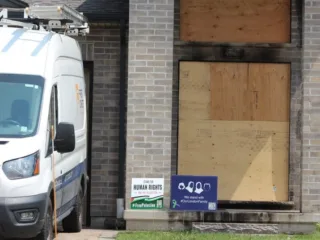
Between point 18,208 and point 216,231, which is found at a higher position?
point 18,208

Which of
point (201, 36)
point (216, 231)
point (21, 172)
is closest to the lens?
point (21, 172)

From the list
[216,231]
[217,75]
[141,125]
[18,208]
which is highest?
[217,75]

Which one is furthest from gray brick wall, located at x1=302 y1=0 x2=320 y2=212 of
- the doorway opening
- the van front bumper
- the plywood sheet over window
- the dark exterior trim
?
the van front bumper

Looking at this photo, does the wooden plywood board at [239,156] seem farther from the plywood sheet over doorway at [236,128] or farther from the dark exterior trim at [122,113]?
the dark exterior trim at [122,113]

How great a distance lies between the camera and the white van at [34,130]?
28.9 feet

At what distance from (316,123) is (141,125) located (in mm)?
2724

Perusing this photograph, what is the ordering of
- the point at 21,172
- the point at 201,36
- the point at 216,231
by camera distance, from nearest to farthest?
the point at 21,172
the point at 216,231
the point at 201,36

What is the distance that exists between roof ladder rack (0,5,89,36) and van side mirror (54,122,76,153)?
198cm

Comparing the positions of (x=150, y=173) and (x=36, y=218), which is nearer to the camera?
(x=36, y=218)

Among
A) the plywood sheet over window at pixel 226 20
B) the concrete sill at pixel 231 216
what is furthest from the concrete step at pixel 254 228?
the plywood sheet over window at pixel 226 20

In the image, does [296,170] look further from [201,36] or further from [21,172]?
[21,172]

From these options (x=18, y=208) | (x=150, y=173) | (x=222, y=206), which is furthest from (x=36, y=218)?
(x=222, y=206)

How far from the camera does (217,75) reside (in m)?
12.9

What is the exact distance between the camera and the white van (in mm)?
8805
